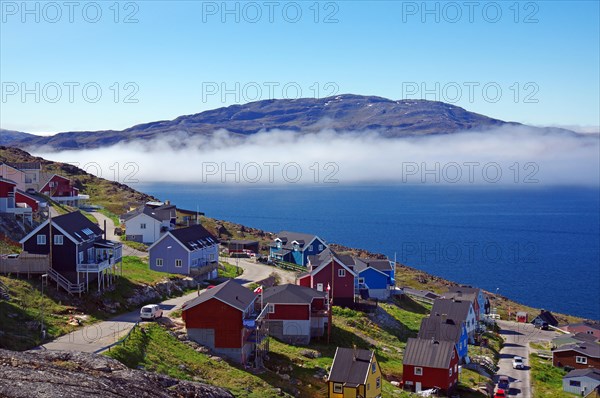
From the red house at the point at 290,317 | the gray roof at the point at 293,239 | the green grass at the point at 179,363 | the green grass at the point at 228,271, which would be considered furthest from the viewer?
the gray roof at the point at 293,239

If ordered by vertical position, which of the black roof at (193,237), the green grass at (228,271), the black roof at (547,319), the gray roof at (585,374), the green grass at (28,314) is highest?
the black roof at (193,237)

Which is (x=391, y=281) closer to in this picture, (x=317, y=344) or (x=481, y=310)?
(x=481, y=310)

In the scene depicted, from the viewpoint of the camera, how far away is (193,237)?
59750 millimetres

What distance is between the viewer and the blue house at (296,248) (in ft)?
259

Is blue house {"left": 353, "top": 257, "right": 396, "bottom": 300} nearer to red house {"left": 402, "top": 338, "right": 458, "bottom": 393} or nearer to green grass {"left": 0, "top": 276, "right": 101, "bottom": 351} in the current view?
red house {"left": 402, "top": 338, "right": 458, "bottom": 393}

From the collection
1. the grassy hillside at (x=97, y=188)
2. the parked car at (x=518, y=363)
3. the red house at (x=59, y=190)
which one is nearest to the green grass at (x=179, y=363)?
the parked car at (x=518, y=363)

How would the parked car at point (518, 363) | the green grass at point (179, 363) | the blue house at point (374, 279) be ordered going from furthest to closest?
the blue house at point (374, 279), the parked car at point (518, 363), the green grass at point (179, 363)

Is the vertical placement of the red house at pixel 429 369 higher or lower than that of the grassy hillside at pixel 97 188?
lower

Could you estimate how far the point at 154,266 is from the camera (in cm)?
5734

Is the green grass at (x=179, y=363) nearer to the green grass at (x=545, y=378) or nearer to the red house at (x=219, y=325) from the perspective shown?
the red house at (x=219, y=325)

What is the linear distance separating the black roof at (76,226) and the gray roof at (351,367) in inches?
759

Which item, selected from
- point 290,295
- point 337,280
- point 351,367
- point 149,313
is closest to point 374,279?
point 337,280

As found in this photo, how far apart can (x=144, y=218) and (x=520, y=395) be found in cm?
4467

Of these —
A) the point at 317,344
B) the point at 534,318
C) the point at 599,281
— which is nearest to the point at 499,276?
the point at 599,281
